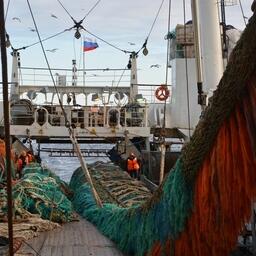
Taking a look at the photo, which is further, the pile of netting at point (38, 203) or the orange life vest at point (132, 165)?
the orange life vest at point (132, 165)

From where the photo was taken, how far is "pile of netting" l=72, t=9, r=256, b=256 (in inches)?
125

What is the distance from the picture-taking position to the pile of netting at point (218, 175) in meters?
3.18

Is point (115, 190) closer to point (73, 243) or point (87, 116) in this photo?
point (73, 243)

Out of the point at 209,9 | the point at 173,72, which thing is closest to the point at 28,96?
the point at 173,72

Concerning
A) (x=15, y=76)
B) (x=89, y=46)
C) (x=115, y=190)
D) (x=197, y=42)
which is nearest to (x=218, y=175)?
(x=197, y=42)

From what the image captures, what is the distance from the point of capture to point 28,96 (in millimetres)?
26422

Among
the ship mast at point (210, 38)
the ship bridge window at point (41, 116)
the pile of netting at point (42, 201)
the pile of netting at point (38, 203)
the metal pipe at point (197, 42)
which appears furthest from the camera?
the ship bridge window at point (41, 116)

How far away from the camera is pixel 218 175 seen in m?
3.45

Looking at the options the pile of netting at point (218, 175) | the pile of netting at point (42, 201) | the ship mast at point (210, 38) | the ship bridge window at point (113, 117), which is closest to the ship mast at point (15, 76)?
the ship bridge window at point (113, 117)

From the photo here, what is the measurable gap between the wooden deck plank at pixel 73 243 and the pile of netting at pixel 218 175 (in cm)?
246

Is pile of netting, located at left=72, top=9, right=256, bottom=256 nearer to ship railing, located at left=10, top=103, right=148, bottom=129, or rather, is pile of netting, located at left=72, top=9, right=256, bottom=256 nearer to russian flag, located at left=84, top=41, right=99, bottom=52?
ship railing, located at left=10, top=103, right=148, bottom=129

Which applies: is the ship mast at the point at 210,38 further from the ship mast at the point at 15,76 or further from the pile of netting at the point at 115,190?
the ship mast at the point at 15,76

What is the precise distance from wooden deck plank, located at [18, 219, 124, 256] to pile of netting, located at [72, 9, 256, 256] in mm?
2463

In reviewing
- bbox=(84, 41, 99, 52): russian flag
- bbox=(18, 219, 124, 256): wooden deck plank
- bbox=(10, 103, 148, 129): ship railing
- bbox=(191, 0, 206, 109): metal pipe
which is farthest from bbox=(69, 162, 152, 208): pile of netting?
bbox=(84, 41, 99, 52): russian flag
